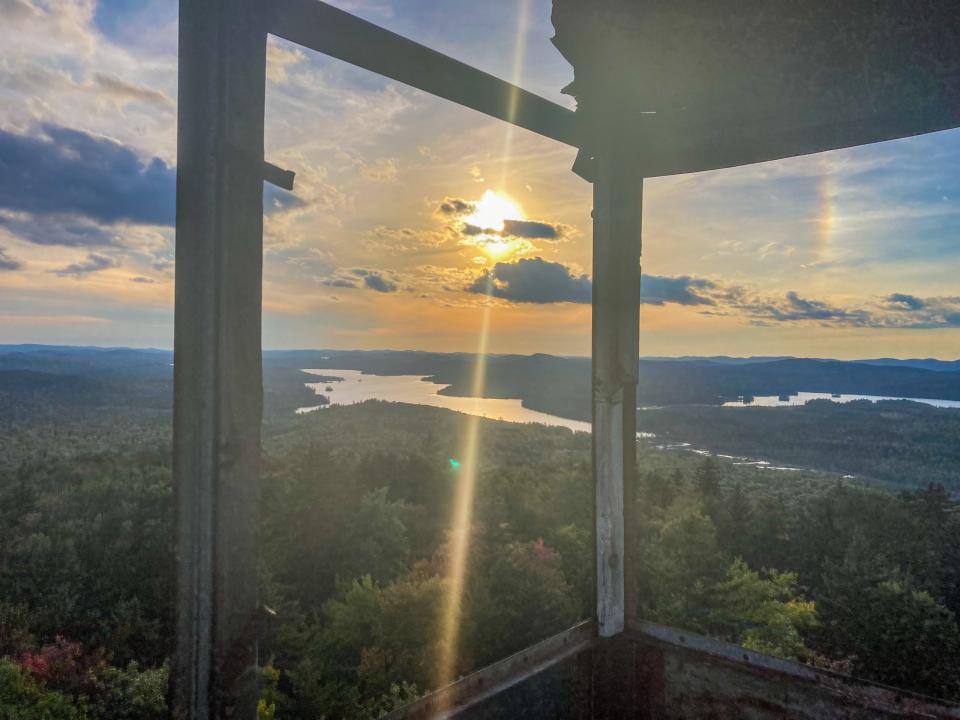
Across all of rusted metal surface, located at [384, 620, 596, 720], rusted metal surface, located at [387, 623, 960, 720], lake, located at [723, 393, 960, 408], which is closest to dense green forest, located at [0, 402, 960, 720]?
rusted metal surface, located at [387, 623, 960, 720]

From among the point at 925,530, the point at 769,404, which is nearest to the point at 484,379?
the point at 769,404

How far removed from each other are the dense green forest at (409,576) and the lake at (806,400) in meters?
67.2

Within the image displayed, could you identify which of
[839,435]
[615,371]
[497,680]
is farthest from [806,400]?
[497,680]

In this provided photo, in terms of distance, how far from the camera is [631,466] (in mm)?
2973

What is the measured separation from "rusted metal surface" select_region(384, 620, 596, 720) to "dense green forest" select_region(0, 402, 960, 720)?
16465mm

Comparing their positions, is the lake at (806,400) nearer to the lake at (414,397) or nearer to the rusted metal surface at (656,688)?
the lake at (414,397)

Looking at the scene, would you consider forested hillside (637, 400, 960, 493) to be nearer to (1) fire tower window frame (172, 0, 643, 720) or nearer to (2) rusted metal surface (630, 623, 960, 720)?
(2) rusted metal surface (630, 623, 960, 720)

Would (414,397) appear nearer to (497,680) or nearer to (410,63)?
(497,680)

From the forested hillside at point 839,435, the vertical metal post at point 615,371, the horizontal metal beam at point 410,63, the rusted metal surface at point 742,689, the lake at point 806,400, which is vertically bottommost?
the forested hillside at point 839,435

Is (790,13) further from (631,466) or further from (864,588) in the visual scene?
(864,588)

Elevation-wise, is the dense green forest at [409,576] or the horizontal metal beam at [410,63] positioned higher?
the horizontal metal beam at [410,63]

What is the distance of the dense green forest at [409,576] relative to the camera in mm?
20844

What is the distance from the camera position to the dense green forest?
20.8 m

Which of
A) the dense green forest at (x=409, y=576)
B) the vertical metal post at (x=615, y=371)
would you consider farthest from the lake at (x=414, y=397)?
the vertical metal post at (x=615, y=371)
